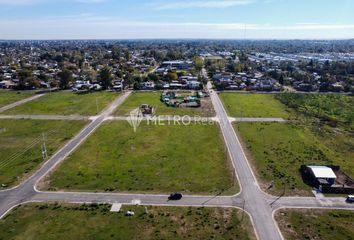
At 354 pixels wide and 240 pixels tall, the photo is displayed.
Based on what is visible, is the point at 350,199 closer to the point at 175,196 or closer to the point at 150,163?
the point at 175,196

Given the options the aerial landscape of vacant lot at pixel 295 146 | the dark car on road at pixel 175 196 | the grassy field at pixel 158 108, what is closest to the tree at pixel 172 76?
the grassy field at pixel 158 108

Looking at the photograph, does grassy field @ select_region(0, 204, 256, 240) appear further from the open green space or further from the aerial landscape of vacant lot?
the open green space

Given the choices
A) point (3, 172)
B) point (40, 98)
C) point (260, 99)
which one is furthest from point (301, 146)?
point (40, 98)

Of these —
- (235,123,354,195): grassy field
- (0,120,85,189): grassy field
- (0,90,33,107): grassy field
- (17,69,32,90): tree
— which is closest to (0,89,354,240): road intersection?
(235,123,354,195): grassy field

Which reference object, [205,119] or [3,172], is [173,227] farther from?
[205,119]

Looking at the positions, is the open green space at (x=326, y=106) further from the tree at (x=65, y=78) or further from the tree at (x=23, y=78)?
the tree at (x=23, y=78)

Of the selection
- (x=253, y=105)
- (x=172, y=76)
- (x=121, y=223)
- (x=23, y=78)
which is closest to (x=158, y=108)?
(x=253, y=105)
